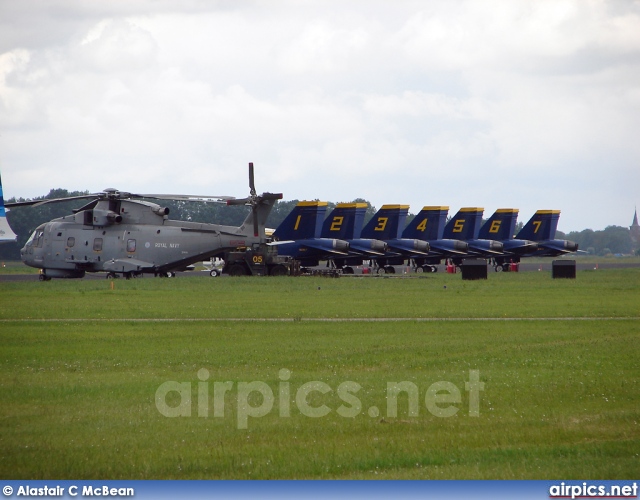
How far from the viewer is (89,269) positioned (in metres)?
49.2

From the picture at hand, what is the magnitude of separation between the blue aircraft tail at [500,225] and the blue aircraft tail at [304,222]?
2497cm

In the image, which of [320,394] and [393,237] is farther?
[393,237]

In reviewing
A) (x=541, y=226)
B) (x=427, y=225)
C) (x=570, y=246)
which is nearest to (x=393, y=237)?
(x=427, y=225)

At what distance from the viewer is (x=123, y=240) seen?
158 feet

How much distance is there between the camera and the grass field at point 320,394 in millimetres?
10391

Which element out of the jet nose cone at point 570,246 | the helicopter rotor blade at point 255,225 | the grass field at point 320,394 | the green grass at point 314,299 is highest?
the helicopter rotor blade at point 255,225

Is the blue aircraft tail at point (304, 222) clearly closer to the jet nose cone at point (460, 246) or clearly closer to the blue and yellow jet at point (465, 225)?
the jet nose cone at point (460, 246)

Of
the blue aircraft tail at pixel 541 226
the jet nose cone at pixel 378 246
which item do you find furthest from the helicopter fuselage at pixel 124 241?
the blue aircraft tail at pixel 541 226

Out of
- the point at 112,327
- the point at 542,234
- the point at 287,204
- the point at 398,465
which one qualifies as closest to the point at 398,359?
the point at 398,465

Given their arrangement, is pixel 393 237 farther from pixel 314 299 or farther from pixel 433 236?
pixel 314 299

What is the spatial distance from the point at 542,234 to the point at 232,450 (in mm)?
74593

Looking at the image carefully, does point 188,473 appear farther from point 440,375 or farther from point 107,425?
point 440,375

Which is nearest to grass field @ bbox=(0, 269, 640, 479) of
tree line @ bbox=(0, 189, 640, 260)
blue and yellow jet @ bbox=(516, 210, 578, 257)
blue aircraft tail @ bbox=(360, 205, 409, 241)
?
blue aircraft tail @ bbox=(360, 205, 409, 241)

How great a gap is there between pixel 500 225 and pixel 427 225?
9.10 metres
